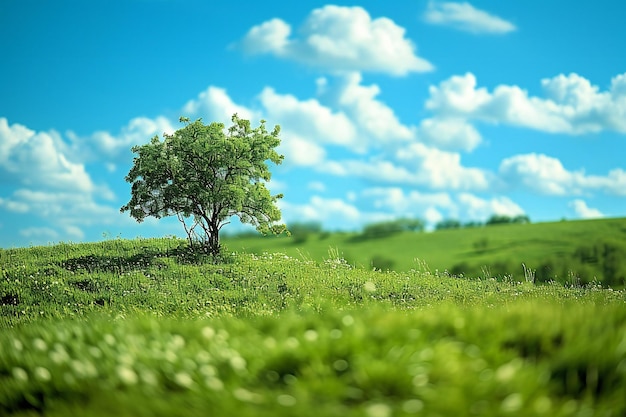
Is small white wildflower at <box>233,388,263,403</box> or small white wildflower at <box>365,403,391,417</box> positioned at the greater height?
small white wildflower at <box>233,388,263,403</box>

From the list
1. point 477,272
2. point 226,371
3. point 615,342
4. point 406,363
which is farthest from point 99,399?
point 477,272

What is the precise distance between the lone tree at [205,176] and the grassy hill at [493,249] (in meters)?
1.43

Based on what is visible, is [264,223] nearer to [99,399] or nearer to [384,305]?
[384,305]

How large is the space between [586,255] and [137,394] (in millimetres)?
20768

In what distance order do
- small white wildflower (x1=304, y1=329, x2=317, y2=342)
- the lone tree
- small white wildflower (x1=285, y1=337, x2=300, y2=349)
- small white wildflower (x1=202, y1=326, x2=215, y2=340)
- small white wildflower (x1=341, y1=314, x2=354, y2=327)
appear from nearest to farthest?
small white wildflower (x1=285, y1=337, x2=300, y2=349) → small white wildflower (x1=304, y1=329, x2=317, y2=342) → small white wildflower (x1=341, y1=314, x2=354, y2=327) → small white wildflower (x1=202, y1=326, x2=215, y2=340) → the lone tree

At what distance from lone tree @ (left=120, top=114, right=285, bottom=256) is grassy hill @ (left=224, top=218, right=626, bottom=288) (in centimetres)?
143

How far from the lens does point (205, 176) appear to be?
19781 millimetres

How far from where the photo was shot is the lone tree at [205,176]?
774 inches

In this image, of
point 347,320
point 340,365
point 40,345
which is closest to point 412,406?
point 340,365

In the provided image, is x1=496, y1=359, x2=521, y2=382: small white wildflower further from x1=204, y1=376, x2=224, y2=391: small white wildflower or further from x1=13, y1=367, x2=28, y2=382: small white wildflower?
x1=13, y1=367, x2=28, y2=382: small white wildflower

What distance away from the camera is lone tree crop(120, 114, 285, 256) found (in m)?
19.7

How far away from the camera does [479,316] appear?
5758mm

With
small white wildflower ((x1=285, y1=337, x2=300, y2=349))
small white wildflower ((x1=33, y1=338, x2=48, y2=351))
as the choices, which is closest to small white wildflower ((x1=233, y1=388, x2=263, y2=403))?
small white wildflower ((x1=285, y1=337, x2=300, y2=349))

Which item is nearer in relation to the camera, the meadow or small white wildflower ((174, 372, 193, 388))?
the meadow
